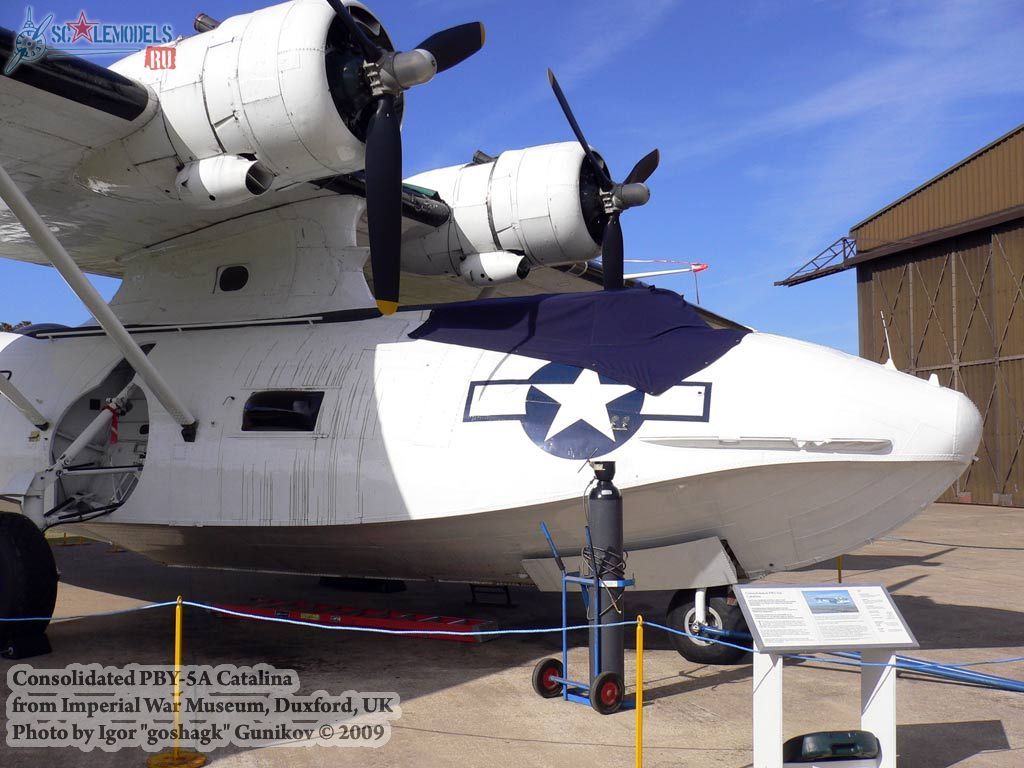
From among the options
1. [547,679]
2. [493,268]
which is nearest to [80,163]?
[493,268]

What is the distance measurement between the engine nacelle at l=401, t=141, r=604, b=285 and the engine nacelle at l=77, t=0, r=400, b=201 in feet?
9.93

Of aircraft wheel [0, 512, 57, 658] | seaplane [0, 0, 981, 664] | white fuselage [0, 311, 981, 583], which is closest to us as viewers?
white fuselage [0, 311, 981, 583]

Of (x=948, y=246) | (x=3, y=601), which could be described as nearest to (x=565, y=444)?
(x=3, y=601)

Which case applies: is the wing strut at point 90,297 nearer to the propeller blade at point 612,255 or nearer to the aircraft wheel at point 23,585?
the aircraft wheel at point 23,585

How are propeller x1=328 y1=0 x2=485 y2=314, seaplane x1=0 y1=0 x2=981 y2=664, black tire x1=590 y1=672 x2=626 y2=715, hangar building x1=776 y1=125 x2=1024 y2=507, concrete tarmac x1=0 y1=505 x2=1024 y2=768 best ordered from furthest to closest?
1. hangar building x1=776 y1=125 x2=1024 y2=507
2. propeller x1=328 y1=0 x2=485 y2=314
3. seaplane x1=0 y1=0 x2=981 y2=664
4. black tire x1=590 y1=672 x2=626 y2=715
5. concrete tarmac x1=0 y1=505 x2=1024 y2=768

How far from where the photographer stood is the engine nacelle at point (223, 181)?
24.5 feet

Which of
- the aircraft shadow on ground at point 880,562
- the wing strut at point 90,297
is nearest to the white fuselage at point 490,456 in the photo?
the wing strut at point 90,297

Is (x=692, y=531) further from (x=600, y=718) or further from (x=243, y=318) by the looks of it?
(x=243, y=318)

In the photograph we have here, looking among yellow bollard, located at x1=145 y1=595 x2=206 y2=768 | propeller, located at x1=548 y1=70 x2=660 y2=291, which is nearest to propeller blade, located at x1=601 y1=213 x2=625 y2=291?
propeller, located at x1=548 y1=70 x2=660 y2=291

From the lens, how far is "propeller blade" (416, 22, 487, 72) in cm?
761

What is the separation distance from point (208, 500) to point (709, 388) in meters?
4.75

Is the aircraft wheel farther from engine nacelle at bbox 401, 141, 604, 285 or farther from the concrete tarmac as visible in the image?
engine nacelle at bbox 401, 141, 604, 285

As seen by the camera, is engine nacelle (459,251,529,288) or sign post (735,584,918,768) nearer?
sign post (735,584,918,768)

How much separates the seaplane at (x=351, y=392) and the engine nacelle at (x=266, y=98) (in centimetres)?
2
